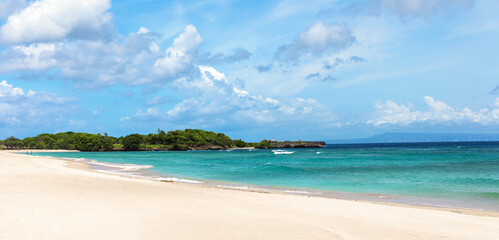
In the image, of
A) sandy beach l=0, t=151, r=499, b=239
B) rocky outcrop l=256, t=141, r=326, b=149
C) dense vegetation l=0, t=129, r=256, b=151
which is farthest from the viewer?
rocky outcrop l=256, t=141, r=326, b=149

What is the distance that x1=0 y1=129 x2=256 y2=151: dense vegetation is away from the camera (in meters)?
131

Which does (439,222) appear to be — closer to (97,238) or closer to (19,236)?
(97,238)

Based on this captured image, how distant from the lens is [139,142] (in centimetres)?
13500

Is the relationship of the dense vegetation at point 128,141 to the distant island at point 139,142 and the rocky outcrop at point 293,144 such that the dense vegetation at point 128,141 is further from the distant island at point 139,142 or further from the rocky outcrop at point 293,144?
the rocky outcrop at point 293,144

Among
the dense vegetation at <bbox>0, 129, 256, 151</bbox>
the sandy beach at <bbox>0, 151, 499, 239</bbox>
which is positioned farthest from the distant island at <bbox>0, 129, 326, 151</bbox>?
the sandy beach at <bbox>0, 151, 499, 239</bbox>

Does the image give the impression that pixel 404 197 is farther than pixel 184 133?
No

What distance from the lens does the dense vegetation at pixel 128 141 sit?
131125 mm

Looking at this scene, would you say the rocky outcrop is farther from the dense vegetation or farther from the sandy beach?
the sandy beach

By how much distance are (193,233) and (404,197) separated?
14.0 m

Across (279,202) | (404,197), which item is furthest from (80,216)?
(404,197)

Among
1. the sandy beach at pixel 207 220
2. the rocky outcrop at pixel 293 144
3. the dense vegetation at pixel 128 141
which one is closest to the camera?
the sandy beach at pixel 207 220

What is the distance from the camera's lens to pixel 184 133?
158 meters

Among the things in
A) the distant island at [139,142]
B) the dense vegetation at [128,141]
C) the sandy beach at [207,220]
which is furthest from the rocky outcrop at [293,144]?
the sandy beach at [207,220]

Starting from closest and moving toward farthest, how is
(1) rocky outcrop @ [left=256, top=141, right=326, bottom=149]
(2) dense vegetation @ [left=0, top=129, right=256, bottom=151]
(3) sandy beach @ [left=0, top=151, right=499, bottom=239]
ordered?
(3) sandy beach @ [left=0, top=151, right=499, bottom=239] < (2) dense vegetation @ [left=0, top=129, right=256, bottom=151] < (1) rocky outcrop @ [left=256, top=141, right=326, bottom=149]
